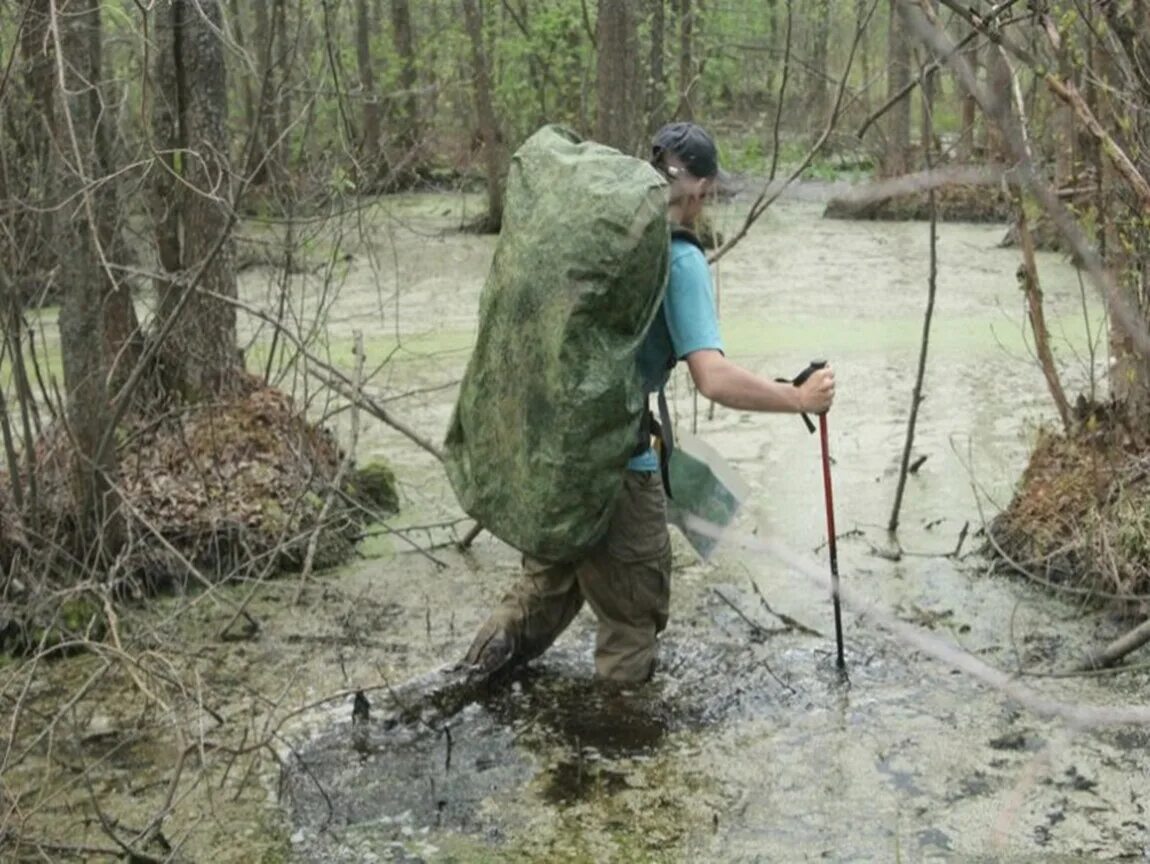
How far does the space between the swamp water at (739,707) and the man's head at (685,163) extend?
3.73 feet

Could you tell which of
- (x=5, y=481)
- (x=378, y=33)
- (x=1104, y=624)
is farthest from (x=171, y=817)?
(x=378, y=33)

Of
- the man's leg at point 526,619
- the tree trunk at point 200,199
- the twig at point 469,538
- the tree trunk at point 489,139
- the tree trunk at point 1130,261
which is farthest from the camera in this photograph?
the tree trunk at point 489,139

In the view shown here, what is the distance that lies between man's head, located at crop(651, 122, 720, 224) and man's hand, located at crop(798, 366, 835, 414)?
2.15 feet

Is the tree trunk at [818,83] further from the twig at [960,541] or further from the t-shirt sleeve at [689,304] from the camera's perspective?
the t-shirt sleeve at [689,304]

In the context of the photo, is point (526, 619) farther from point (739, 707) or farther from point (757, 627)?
point (757, 627)

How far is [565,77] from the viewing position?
17.7 meters

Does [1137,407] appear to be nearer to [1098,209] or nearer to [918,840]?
[1098,209]

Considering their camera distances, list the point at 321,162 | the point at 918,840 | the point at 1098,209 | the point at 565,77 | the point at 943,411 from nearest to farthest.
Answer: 1. the point at 918,840
2. the point at 1098,209
3. the point at 321,162
4. the point at 943,411
5. the point at 565,77

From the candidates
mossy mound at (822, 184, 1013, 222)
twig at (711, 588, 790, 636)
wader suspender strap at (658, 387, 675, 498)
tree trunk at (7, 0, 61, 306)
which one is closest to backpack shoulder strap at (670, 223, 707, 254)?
wader suspender strap at (658, 387, 675, 498)

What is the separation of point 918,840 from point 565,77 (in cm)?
1415

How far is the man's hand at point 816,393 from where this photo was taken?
15.9ft

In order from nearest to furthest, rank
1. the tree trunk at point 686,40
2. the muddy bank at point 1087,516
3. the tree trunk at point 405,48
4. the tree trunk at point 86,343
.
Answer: the tree trunk at point 86,343 → the muddy bank at point 1087,516 → the tree trunk at point 686,40 → the tree trunk at point 405,48

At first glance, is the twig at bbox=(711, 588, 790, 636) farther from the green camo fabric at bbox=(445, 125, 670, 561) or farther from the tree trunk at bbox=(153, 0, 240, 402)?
the tree trunk at bbox=(153, 0, 240, 402)

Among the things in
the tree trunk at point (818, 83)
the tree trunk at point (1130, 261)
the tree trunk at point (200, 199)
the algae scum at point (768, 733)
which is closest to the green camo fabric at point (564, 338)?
the algae scum at point (768, 733)
